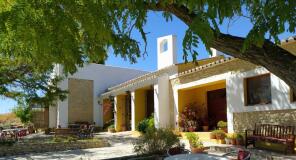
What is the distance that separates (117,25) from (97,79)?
2537 cm

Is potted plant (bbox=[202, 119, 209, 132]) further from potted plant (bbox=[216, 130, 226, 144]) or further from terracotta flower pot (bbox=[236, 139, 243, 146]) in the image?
terracotta flower pot (bbox=[236, 139, 243, 146])

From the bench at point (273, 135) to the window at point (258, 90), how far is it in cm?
112

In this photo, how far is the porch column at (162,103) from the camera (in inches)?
852

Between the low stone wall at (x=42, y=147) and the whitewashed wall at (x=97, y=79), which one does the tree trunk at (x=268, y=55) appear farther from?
the whitewashed wall at (x=97, y=79)

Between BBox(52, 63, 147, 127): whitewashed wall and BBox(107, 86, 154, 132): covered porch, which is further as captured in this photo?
BBox(52, 63, 147, 127): whitewashed wall

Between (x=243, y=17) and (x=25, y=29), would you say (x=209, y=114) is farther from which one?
(x=25, y=29)

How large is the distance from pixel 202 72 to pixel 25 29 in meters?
15.1

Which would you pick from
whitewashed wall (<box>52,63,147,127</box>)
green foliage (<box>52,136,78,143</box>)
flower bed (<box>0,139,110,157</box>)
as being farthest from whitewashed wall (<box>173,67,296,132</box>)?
whitewashed wall (<box>52,63,147,127</box>)

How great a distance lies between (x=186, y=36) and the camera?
14.2 feet

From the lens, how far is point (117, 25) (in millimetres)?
6613

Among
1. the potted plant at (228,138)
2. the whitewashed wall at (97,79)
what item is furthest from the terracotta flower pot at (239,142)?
the whitewashed wall at (97,79)

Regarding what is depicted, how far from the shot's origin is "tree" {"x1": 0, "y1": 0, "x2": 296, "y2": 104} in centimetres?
425

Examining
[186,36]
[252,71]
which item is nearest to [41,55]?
[186,36]

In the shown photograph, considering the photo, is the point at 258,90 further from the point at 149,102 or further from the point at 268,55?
the point at 149,102
